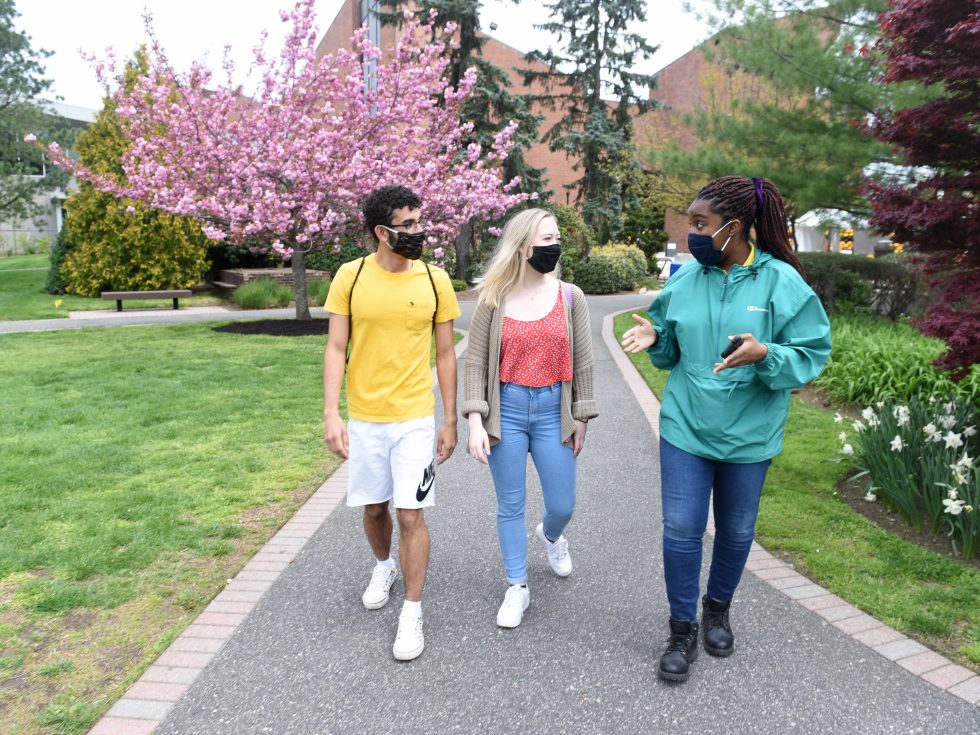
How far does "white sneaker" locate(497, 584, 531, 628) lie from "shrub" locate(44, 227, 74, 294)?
2075 centimetres

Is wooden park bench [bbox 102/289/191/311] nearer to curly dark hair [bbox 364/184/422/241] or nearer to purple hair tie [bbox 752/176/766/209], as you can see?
curly dark hair [bbox 364/184/422/241]

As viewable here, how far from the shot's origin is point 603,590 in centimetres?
372

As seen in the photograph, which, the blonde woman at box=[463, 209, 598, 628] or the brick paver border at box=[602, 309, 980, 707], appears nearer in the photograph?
the brick paver border at box=[602, 309, 980, 707]

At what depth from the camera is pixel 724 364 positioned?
2623 mm

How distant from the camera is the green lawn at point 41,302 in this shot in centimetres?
1652

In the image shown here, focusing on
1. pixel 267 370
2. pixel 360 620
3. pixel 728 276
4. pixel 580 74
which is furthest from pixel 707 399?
pixel 580 74

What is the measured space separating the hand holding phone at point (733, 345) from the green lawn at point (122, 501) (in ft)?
8.08

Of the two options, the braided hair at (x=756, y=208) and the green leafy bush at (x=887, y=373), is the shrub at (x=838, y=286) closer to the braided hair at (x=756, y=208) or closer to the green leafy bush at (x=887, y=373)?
the green leafy bush at (x=887, y=373)

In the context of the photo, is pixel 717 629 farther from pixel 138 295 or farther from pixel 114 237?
pixel 114 237

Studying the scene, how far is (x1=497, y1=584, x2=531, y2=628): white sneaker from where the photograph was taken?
10.9ft

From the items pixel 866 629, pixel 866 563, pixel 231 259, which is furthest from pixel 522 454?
pixel 231 259

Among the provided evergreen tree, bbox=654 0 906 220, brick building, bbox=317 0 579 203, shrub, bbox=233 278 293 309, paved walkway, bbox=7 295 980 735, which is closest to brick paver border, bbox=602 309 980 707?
paved walkway, bbox=7 295 980 735

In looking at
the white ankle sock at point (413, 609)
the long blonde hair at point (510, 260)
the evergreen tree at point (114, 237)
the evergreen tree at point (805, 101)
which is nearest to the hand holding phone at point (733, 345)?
the long blonde hair at point (510, 260)

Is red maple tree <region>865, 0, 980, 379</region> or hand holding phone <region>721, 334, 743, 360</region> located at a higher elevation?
red maple tree <region>865, 0, 980, 379</region>
